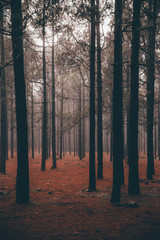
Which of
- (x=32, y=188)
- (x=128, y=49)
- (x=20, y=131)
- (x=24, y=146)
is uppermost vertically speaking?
(x=128, y=49)

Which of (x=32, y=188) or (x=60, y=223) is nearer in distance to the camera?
(x=60, y=223)

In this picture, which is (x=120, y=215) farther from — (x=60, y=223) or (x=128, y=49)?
(x=128, y=49)

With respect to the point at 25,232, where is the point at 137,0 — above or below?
above

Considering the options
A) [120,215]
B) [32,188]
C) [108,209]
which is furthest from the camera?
[32,188]

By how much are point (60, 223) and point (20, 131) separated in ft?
10.5

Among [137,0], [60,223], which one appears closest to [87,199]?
[60,223]

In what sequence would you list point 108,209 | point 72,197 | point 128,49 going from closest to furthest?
1. point 108,209
2. point 72,197
3. point 128,49

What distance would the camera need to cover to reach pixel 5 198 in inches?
315

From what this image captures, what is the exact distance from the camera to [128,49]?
622 inches

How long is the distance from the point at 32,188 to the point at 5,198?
2.15 meters

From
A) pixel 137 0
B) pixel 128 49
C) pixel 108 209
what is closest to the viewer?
pixel 108 209

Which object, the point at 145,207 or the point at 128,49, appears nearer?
the point at 145,207

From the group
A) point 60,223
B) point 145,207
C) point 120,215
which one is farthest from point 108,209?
point 60,223

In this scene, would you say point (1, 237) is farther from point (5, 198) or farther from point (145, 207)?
point (145, 207)
